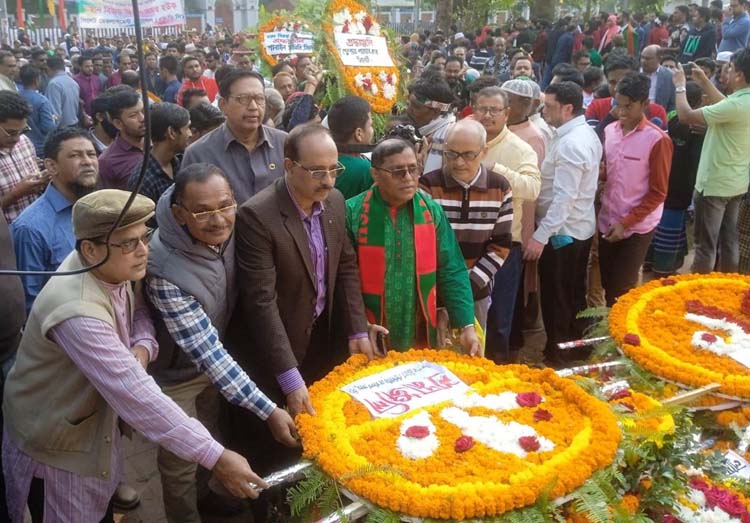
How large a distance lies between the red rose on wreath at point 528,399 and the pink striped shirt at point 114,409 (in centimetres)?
121

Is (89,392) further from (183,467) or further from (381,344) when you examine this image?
(381,344)

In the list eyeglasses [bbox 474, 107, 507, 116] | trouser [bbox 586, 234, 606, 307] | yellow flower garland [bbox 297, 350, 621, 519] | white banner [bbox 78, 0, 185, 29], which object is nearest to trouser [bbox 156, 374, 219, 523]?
yellow flower garland [bbox 297, 350, 621, 519]

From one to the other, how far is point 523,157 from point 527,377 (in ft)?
6.22

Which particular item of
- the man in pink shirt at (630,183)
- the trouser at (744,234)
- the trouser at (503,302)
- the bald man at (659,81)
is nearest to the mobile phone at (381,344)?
the trouser at (503,302)

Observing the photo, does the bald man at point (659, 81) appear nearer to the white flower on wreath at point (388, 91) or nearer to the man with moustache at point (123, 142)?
the white flower on wreath at point (388, 91)

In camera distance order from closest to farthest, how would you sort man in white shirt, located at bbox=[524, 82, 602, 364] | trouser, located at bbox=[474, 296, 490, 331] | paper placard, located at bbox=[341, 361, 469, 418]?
paper placard, located at bbox=[341, 361, 469, 418] → trouser, located at bbox=[474, 296, 490, 331] → man in white shirt, located at bbox=[524, 82, 602, 364]

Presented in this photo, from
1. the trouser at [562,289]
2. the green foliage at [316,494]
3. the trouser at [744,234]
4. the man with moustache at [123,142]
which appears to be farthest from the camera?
the trouser at [744,234]

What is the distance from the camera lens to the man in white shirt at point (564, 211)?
15.3 ft

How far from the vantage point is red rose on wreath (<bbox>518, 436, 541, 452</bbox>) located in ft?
8.07

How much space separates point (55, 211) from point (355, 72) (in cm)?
327

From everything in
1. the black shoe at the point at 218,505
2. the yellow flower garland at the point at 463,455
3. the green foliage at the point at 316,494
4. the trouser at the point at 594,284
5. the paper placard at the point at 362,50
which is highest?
the paper placard at the point at 362,50

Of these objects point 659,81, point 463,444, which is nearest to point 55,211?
point 463,444

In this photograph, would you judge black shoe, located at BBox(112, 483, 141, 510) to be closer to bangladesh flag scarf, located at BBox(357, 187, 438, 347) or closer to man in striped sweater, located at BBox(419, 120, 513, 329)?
bangladesh flag scarf, located at BBox(357, 187, 438, 347)

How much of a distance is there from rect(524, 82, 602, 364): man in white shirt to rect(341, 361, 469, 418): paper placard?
1.99 metres
